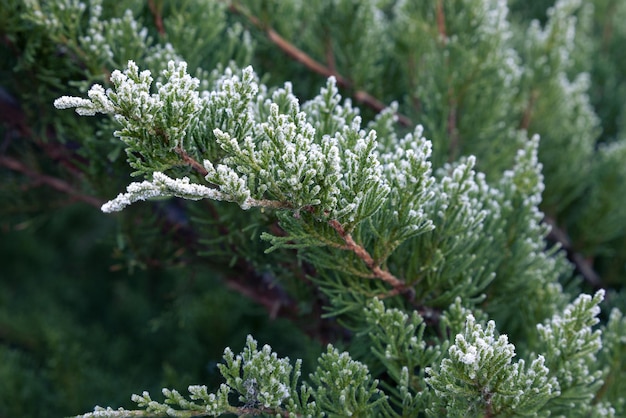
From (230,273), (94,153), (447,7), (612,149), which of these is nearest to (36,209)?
(94,153)

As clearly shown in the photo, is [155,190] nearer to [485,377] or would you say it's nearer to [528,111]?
[485,377]

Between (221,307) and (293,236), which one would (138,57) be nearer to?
(293,236)

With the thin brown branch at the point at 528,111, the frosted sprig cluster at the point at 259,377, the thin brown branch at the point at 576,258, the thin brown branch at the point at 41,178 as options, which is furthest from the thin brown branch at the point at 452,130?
the thin brown branch at the point at 41,178

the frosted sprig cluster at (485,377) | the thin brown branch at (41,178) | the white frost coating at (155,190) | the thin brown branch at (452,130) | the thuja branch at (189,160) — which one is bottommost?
the frosted sprig cluster at (485,377)

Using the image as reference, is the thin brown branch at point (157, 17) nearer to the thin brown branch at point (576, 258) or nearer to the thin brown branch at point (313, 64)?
the thin brown branch at point (313, 64)

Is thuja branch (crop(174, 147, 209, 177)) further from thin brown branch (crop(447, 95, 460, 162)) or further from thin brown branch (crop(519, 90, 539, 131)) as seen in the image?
thin brown branch (crop(519, 90, 539, 131))

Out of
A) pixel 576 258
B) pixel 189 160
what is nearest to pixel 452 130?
pixel 576 258

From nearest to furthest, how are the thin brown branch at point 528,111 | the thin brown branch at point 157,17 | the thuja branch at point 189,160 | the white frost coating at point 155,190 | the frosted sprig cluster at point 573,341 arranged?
1. the white frost coating at point 155,190
2. the thuja branch at point 189,160
3. the frosted sprig cluster at point 573,341
4. the thin brown branch at point 157,17
5. the thin brown branch at point 528,111

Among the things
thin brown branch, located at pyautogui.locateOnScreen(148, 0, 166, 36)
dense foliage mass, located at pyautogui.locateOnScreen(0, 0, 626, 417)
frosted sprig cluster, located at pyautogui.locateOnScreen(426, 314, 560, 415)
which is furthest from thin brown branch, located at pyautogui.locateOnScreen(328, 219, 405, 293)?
thin brown branch, located at pyautogui.locateOnScreen(148, 0, 166, 36)
